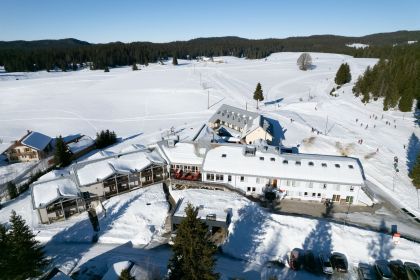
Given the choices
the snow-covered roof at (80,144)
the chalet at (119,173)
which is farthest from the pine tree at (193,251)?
the snow-covered roof at (80,144)

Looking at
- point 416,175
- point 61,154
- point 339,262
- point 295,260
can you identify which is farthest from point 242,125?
point 339,262

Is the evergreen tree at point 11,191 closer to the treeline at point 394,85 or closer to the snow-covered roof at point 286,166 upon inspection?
the snow-covered roof at point 286,166

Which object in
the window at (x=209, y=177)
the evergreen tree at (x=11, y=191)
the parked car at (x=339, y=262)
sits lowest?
the evergreen tree at (x=11, y=191)

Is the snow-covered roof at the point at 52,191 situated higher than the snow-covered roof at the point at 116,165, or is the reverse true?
the snow-covered roof at the point at 116,165

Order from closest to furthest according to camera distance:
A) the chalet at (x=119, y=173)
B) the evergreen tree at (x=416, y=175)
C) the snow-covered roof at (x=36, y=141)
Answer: the chalet at (x=119, y=173) → the evergreen tree at (x=416, y=175) → the snow-covered roof at (x=36, y=141)

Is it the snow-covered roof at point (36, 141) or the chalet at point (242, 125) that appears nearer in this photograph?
the chalet at point (242, 125)

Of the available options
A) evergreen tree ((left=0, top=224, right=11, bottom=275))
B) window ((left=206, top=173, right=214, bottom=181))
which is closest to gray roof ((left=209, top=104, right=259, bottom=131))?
window ((left=206, top=173, right=214, bottom=181))

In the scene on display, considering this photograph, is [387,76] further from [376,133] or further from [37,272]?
[37,272]

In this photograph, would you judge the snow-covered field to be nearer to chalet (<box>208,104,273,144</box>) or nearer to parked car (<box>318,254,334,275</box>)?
parked car (<box>318,254,334,275</box>)
